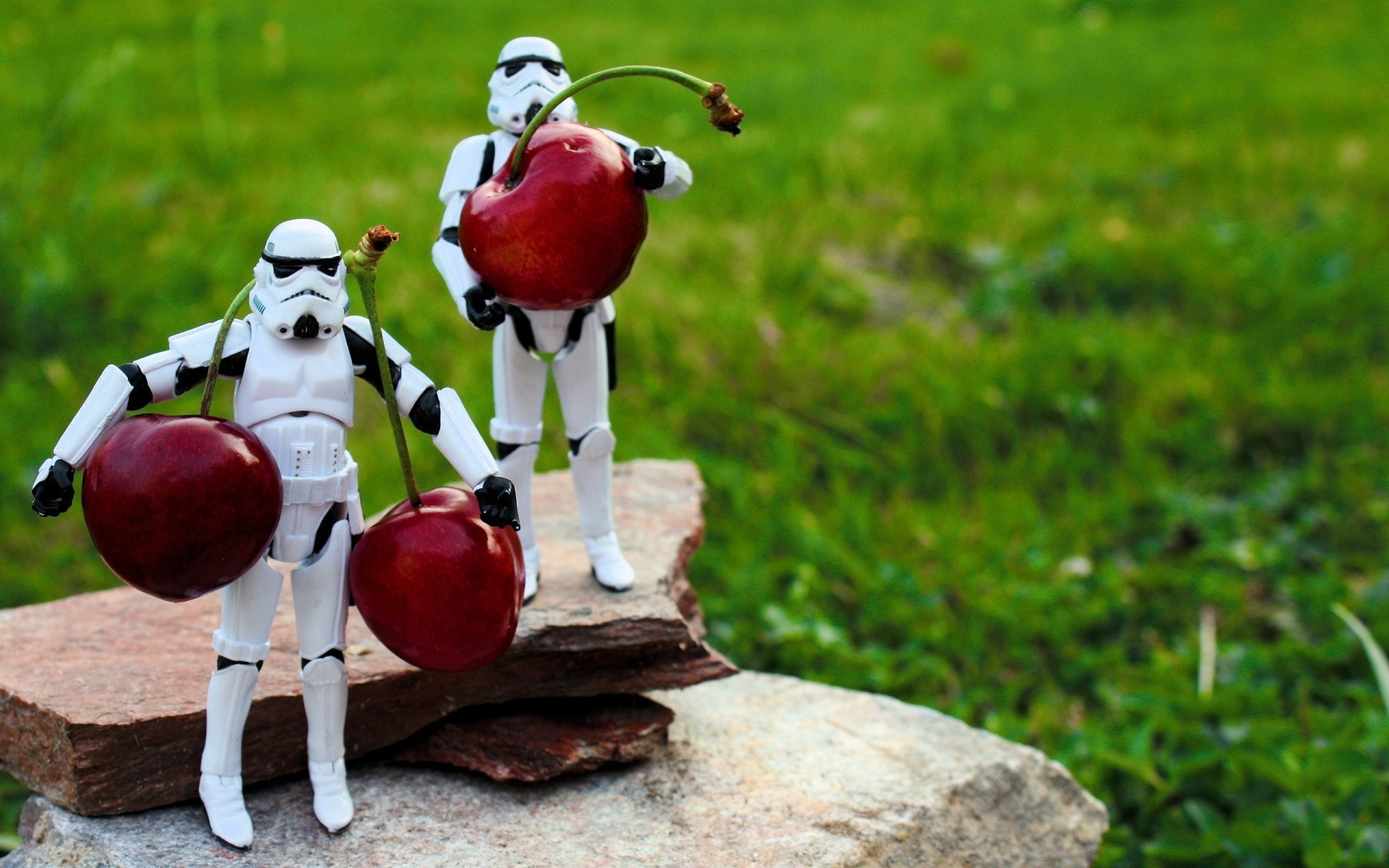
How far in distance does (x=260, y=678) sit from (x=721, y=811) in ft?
3.18

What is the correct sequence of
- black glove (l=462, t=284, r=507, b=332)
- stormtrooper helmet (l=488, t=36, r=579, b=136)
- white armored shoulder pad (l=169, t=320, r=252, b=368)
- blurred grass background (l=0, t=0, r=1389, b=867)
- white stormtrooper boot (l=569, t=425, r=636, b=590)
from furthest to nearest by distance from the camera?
blurred grass background (l=0, t=0, r=1389, b=867), white stormtrooper boot (l=569, t=425, r=636, b=590), stormtrooper helmet (l=488, t=36, r=579, b=136), black glove (l=462, t=284, r=507, b=332), white armored shoulder pad (l=169, t=320, r=252, b=368)

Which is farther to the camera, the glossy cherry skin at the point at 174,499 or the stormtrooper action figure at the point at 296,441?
the stormtrooper action figure at the point at 296,441

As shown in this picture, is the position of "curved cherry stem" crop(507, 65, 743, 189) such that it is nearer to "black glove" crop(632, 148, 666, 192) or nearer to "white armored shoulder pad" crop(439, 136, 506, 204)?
"black glove" crop(632, 148, 666, 192)

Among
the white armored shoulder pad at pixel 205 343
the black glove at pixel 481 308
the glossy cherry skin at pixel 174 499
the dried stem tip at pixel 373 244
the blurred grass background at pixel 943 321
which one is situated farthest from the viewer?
the blurred grass background at pixel 943 321

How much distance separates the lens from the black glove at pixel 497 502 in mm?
2303

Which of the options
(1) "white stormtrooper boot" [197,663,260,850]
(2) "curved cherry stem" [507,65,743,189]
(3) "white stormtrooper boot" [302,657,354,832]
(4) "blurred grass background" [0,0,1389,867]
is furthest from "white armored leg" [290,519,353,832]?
(4) "blurred grass background" [0,0,1389,867]

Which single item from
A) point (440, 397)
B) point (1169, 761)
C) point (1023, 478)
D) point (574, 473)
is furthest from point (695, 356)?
point (440, 397)

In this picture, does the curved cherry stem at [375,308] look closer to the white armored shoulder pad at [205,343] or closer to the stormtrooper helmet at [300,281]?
the stormtrooper helmet at [300,281]

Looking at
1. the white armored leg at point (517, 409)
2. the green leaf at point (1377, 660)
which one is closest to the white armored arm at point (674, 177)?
the white armored leg at point (517, 409)

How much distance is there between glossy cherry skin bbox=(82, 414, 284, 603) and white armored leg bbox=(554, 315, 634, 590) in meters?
0.82

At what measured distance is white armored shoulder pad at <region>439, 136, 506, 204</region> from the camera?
106 inches

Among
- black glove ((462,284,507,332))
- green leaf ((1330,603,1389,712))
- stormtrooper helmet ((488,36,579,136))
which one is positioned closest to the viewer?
black glove ((462,284,507,332))

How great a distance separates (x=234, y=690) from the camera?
2.46 meters

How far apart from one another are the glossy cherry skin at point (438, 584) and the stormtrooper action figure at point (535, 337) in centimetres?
43
